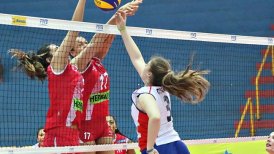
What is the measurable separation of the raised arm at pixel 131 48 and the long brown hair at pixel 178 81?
0.34 meters

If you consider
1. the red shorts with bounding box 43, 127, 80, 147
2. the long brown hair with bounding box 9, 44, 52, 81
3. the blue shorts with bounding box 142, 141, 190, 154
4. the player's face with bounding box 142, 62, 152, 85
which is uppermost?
the long brown hair with bounding box 9, 44, 52, 81

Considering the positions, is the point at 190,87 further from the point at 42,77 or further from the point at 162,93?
the point at 42,77

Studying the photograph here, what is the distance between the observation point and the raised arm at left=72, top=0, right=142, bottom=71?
607cm

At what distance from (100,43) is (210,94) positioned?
6.75 metres

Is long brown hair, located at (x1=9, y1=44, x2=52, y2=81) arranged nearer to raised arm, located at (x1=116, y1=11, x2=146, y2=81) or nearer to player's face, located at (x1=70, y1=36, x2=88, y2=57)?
player's face, located at (x1=70, y1=36, x2=88, y2=57)

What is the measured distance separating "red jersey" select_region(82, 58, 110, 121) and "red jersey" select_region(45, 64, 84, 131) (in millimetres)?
349

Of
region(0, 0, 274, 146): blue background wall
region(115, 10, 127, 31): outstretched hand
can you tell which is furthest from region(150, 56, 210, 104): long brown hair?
region(0, 0, 274, 146): blue background wall

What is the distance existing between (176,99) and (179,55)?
4.34ft

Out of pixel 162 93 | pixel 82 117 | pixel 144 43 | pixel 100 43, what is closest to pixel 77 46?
pixel 100 43

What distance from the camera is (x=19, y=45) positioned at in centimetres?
1198

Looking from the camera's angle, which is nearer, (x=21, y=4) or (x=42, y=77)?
(x=42, y=77)

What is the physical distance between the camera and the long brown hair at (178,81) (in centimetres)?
514

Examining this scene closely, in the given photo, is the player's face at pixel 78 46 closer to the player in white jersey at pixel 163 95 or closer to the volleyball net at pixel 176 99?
the player in white jersey at pixel 163 95

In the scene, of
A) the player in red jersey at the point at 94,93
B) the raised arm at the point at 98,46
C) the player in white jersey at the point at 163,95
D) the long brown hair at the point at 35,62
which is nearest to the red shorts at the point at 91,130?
the player in red jersey at the point at 94,93
